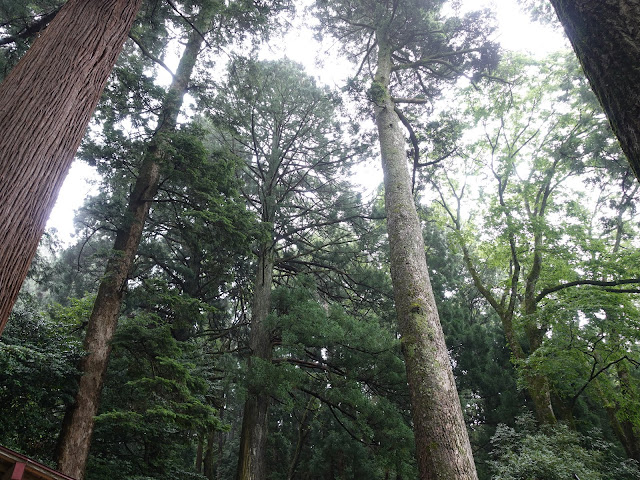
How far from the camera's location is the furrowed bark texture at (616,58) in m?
1.25

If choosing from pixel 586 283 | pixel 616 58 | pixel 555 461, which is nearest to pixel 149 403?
pixel 555 461

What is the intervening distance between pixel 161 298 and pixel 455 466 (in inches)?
194

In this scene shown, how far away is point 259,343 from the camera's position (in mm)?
7293

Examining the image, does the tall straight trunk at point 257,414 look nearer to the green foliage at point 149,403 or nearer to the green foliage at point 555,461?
the green foliage at point 149,403

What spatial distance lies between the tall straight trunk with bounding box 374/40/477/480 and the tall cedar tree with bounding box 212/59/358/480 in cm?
293

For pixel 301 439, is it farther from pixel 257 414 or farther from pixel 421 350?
pixel 421 350

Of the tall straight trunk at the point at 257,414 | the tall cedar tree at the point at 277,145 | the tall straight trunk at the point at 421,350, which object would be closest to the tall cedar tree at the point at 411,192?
the tall straight trunk at the point at 421,350

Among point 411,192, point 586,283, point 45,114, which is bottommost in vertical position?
point 45,114

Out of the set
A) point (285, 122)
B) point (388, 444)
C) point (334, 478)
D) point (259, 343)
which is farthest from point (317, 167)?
point (334, 478)

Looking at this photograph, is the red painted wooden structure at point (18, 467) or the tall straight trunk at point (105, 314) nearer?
the red painted wooden structure at point (18, 467)

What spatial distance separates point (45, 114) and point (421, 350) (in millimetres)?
3839

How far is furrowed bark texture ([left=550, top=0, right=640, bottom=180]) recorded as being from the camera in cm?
125

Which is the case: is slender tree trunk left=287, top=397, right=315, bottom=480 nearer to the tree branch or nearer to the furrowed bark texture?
the tree branch

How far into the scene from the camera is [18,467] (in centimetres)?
288
